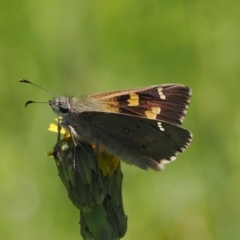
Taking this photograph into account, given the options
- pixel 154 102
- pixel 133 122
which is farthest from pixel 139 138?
pixel 154 102

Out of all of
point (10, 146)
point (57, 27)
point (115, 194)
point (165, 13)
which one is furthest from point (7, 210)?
point (165, 13)

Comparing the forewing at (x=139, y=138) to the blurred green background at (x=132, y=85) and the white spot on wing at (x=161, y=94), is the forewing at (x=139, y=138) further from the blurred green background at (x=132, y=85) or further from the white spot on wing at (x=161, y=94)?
the blurred green background at (x=132, y=85)

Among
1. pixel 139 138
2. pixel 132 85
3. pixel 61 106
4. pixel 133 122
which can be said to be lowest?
pixel 132 85

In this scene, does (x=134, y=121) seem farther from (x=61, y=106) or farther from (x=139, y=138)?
(x=61, y=106)

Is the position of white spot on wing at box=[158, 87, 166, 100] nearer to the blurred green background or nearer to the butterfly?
the butterfly

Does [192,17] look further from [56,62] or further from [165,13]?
[56,62]

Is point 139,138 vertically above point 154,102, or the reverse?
point 154,102

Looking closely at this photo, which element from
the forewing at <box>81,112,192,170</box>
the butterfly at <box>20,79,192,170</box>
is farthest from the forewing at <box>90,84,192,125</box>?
the forewing at <box>81,112,192,170</box>
